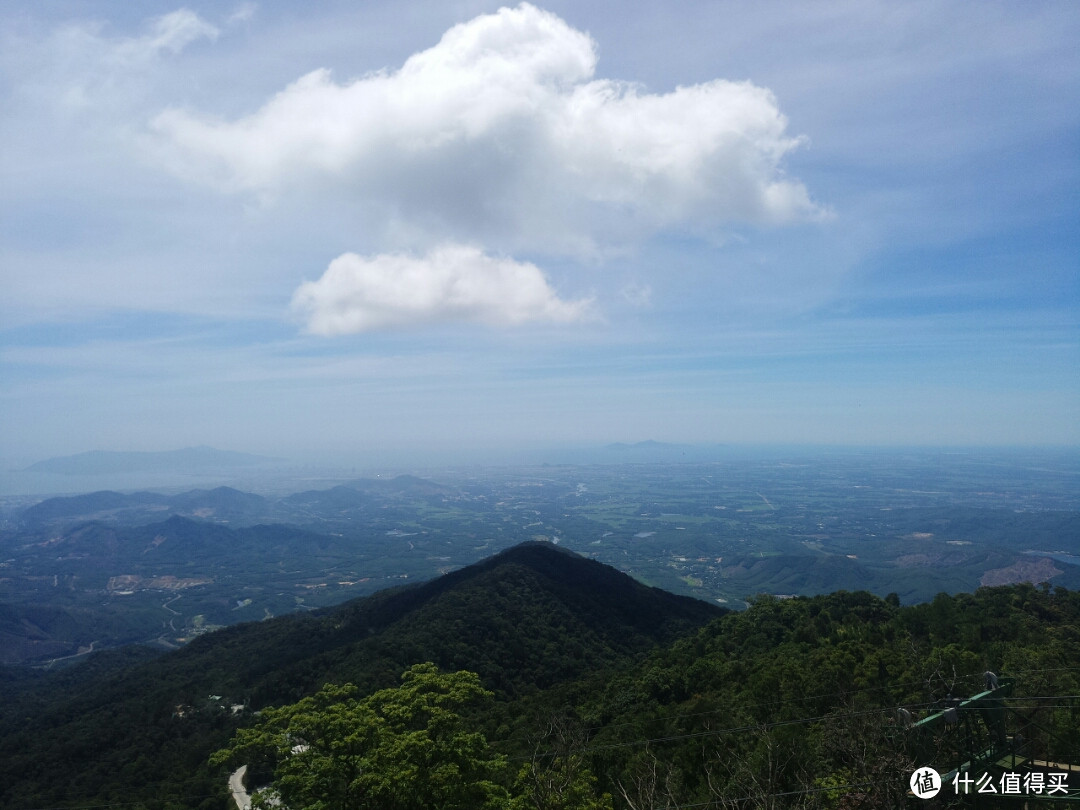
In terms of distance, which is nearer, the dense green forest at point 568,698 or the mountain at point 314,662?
the dense green forest at point 568,698

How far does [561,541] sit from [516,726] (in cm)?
11610

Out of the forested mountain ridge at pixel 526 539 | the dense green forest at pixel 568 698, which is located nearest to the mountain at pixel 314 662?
the dense green forest at pixel 568 698

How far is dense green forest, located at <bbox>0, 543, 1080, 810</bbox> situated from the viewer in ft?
42.4

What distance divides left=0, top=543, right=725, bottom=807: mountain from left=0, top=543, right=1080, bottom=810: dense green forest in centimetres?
20

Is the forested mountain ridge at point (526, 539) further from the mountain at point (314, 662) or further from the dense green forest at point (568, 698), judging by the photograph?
the dense green forest at point (568, 698)

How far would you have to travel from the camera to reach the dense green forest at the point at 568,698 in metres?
12.9

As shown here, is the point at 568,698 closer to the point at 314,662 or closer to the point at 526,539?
the point at 314,662

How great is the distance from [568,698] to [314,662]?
20.1 metres

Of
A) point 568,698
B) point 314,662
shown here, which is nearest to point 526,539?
point 314,662

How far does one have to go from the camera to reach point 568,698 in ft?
101

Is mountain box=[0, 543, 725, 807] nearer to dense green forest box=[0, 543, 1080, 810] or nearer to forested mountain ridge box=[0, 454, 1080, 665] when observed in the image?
dense green forest box=[0, 543, 1080, 810]

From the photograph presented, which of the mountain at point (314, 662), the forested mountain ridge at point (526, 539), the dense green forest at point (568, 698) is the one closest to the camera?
the dense green forest at point (568, 698)

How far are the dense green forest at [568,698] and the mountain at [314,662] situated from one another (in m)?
0.20

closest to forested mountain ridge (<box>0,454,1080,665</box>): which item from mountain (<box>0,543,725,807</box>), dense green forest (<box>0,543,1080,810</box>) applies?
mountain (<box>0,543,725,807</box>)
